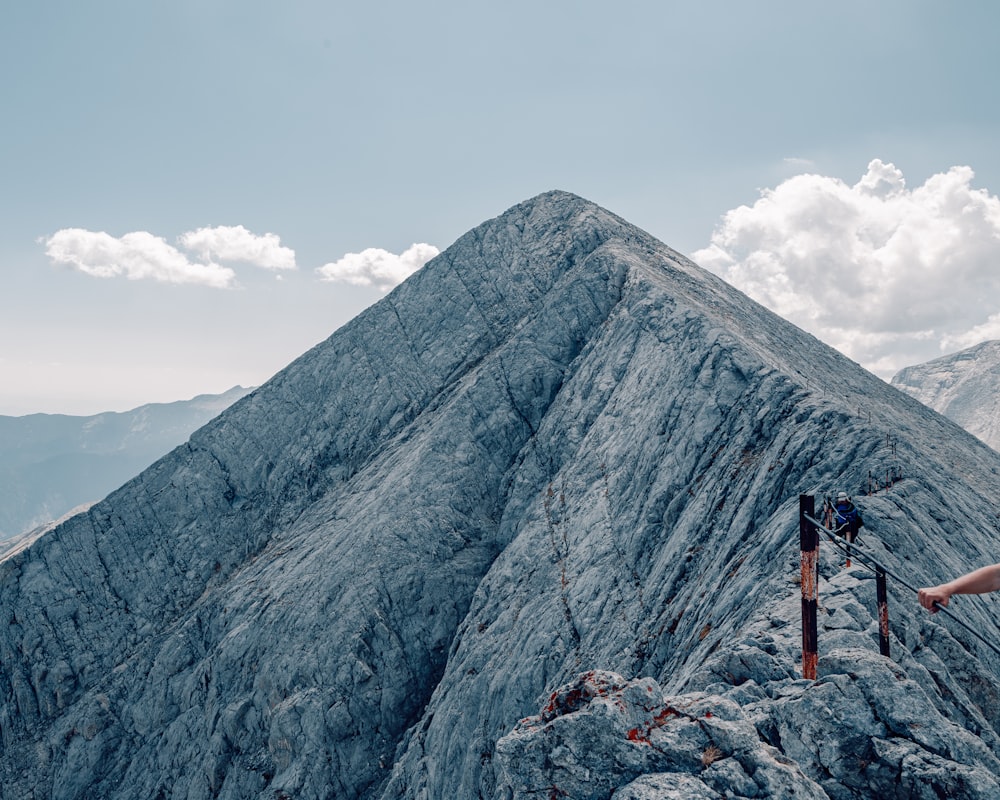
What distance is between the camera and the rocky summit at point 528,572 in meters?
12.1

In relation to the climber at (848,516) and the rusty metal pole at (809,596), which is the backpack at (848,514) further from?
the rusty metal pole at (809,596)

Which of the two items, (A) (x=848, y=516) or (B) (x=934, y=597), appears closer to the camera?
(B) (x=934, y=597)

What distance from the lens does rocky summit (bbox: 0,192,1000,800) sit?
12133 mm

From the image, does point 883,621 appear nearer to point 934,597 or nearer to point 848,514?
point 848,514

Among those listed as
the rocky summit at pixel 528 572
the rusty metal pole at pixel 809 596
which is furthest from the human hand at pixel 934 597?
the rusty metal pole at pixel 809 596

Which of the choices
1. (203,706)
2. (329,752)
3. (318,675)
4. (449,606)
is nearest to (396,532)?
(449,606)

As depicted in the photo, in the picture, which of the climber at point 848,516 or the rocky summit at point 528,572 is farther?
the climber at point 848,516

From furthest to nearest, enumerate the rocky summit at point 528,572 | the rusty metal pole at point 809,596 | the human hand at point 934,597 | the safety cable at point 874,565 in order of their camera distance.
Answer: the rusty metal pole at point 809,596, the rocky summit at point 528,572, the safety cable at point 874,565, the human hand at point 934,597

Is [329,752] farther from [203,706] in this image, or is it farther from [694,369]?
[694,369]

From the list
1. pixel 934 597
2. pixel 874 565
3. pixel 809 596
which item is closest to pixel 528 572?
pixel 874 565

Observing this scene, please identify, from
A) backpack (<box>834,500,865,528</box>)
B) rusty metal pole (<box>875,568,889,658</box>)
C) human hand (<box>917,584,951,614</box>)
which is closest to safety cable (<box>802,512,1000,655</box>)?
human hand (<box>917,584,951,614</box>)

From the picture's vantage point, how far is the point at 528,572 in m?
35.9

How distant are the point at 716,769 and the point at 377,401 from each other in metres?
47.5

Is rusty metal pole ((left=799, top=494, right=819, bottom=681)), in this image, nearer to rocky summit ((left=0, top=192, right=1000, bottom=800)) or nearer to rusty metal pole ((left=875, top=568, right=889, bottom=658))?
rocky summit ((left=0, top=192, right=1000, bottom=800))
